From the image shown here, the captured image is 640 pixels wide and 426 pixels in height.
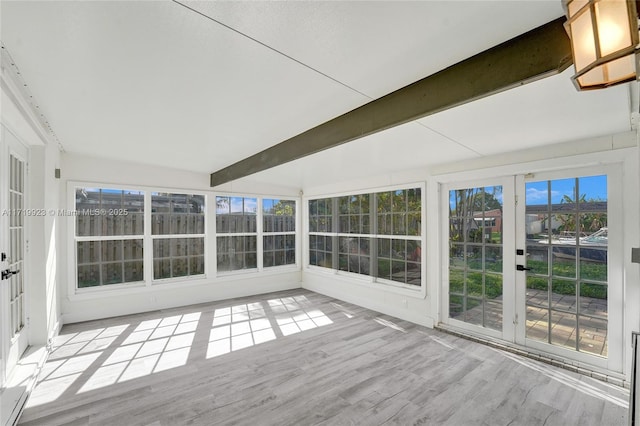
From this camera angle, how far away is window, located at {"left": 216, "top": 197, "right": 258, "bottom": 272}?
572cm

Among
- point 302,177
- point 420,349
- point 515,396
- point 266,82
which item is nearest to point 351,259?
point 302,177

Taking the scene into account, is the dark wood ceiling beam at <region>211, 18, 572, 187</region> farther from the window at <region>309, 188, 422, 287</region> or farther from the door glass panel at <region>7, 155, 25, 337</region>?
the door glass panel at <region>7, 155, 25, 337</region>

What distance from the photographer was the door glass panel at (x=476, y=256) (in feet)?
11.9

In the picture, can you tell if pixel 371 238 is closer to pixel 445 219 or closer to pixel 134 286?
pixel 445 219

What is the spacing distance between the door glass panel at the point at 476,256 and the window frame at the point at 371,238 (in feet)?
1.24

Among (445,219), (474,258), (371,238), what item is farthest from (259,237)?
(474,258)

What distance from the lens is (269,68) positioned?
5.82 ft

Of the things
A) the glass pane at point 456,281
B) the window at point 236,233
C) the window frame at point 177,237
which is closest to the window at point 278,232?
the window at point 236,233

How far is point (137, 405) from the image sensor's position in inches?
94.3

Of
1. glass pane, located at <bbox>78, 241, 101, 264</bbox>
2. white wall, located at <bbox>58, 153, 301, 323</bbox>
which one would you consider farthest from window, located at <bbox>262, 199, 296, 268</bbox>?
glass pane, located at <bbox>78, 241, 101, 264</bbox>

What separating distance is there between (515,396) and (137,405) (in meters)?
3.21

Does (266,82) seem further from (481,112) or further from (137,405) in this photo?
(137,405)

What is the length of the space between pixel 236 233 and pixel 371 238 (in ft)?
8.93

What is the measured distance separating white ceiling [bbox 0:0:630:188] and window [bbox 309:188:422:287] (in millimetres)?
1605
